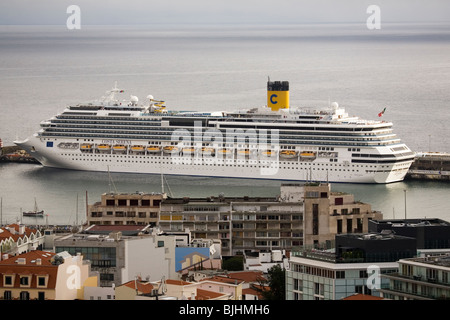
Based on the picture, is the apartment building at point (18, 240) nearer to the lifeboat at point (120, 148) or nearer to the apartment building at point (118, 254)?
the apartment building at point (118, 254)

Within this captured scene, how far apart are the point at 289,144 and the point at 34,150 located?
9.13m

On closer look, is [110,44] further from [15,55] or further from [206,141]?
[206,141]

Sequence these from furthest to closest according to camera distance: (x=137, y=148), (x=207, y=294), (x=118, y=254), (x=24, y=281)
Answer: (x=137, y=148)
(x=118, y=254)
(x=207, y=294)
(x=24, y=281)

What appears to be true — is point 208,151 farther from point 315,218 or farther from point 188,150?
point 315,218

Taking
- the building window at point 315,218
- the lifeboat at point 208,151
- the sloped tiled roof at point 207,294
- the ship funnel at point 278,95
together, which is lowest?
the sloped tiled roof at point 207,294

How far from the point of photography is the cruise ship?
147ft

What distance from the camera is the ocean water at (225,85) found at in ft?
132

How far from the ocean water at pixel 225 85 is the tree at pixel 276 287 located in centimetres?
1457

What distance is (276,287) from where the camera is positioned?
1773 centimetres

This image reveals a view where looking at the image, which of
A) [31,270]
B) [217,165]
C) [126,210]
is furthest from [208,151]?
[31,270]

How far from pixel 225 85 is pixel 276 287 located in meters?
63.1

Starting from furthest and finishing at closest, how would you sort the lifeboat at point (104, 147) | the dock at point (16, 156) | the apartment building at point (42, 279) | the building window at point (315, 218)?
the dock at point (16, 156) < the lifeboat at point (104, 147) < the building window at point (315, 218) < the apartment building at point (42, 279)

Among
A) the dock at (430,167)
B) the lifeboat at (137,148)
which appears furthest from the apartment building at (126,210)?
the lifeboat at (137,148)
